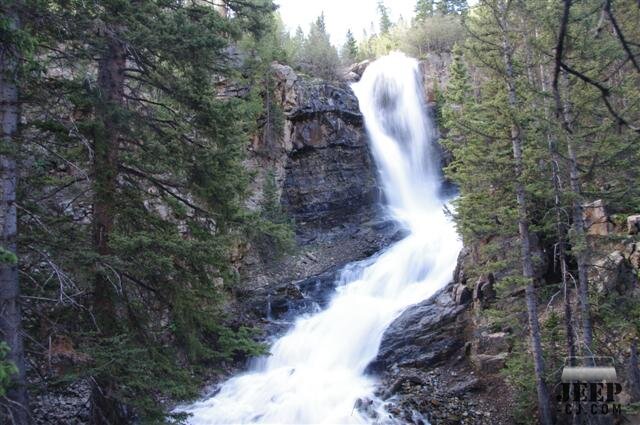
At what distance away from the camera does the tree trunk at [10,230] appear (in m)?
4.79

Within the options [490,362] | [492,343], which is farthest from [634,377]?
[492,343]

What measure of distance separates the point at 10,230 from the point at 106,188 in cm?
167

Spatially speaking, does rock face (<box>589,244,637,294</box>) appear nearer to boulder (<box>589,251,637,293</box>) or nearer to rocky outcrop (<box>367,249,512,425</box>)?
boulder (<box>589,251,637,293</box>)

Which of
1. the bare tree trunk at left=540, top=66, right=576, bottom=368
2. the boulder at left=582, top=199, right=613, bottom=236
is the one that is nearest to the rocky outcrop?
the bare tree trunk at left=540, top=66, right=576, bottom=368

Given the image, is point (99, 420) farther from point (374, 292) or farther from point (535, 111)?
point (374, 292)

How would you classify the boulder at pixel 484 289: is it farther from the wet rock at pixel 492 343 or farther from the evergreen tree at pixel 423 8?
the evergreen tree at pixel 423 8

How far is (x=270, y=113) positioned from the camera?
23.4 metres

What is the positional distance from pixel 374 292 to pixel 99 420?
37.1 ft

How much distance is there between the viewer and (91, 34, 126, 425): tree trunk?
619 centimetres

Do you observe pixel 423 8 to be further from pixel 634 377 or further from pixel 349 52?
pixel 634 377

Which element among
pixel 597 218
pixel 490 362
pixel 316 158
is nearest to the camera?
pixel 490 362

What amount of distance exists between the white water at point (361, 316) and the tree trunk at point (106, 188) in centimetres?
518

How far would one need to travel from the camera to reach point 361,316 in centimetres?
1471

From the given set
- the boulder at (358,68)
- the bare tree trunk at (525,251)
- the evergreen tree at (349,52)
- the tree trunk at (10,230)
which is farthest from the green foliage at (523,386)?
the evergreen tree at (349,52)
